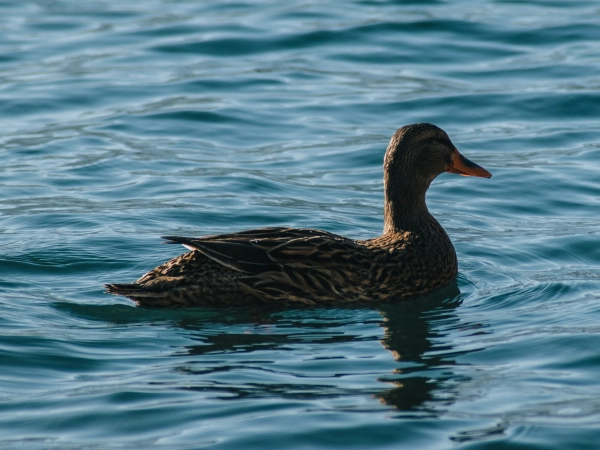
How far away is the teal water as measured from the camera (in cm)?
742

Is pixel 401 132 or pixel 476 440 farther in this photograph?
pixel 401 132

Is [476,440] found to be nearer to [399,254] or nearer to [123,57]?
[399,254]

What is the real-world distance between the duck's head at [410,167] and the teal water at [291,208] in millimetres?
820

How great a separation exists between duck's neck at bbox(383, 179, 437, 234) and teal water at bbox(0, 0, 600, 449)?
2.34 feet

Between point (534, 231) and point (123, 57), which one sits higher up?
point (123, 57)

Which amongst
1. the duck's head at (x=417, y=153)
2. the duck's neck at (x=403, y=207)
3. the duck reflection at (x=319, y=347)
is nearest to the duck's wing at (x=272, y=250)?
the duck reflection at (x=319, y=347)

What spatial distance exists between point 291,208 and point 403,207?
2495 mm

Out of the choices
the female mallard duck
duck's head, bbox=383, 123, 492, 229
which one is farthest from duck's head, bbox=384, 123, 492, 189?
the female mallard duck

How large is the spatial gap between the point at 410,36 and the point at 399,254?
35.5 ft

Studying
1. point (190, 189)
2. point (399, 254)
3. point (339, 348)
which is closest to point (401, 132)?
point (399, 254)

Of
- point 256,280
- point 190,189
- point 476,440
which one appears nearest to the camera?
point 476,440

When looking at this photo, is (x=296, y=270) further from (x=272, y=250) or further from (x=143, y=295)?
(x=143, y=295)

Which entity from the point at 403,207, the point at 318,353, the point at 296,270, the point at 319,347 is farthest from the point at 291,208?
the point at 318,353

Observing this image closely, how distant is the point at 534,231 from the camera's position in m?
12.1
